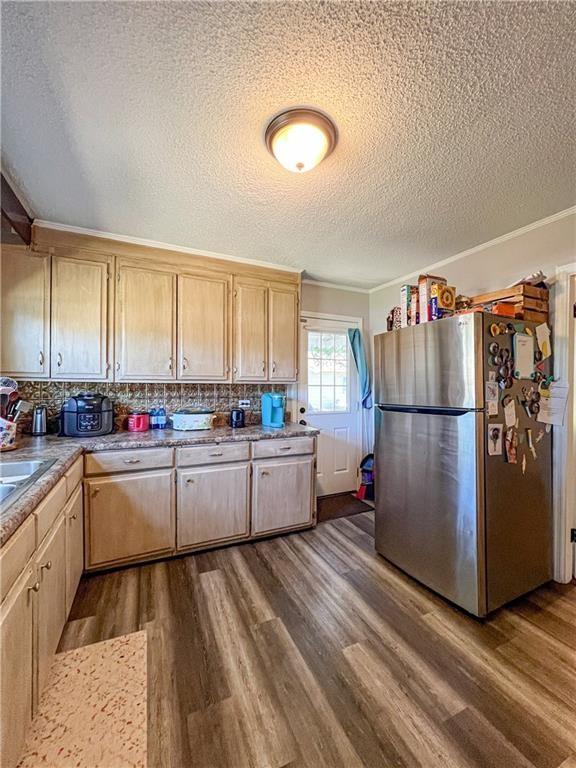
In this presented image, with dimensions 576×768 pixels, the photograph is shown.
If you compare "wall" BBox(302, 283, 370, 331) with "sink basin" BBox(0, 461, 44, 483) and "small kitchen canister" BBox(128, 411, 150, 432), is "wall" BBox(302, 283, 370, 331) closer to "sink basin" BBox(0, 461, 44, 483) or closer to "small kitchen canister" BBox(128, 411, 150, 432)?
"small kitchen canister" BBox(128, 411, 150, 432)

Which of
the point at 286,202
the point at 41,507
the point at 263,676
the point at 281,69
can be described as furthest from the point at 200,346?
the point at 263,676

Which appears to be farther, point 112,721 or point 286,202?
point 286,202

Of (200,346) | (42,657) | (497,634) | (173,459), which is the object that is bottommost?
(497,634)

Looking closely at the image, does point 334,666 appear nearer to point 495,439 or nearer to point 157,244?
point 495,439

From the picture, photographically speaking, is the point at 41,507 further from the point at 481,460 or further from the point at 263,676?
the point at 481,460

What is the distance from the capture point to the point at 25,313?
7.45ft

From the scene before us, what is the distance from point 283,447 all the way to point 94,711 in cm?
179

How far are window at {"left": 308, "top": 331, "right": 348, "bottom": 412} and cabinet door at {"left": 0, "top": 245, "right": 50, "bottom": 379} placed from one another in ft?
7.89

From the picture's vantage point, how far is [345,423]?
382 cm

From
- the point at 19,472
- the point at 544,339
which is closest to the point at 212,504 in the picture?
the point at 19,472

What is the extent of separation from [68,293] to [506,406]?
307 centimetres

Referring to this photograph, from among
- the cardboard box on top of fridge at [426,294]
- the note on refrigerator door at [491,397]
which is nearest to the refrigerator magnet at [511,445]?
the note on refrigerator door at [491,397]

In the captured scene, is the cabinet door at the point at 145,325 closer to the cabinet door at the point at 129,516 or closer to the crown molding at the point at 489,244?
the cabinet door at the point at 129,516

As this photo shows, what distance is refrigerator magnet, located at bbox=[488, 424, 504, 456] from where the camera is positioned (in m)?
1.79
